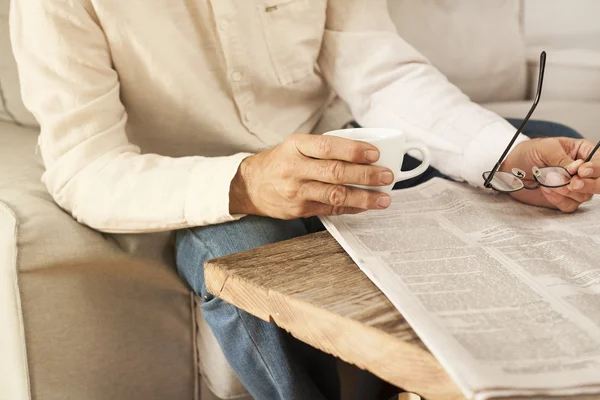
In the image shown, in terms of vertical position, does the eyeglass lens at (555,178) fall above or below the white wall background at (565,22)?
below

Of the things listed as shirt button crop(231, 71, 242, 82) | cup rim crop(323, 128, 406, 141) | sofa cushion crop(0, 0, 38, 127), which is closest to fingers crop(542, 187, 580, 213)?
cup rim crop(323, 128, 406, 141)

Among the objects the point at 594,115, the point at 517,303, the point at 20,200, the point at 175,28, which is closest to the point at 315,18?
the point at 175,28

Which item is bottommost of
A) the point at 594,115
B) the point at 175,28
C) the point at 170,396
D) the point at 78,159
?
the point at 170,396

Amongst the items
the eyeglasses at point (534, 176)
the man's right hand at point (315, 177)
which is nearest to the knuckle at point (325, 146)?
the man's right hand at point (315, 177)

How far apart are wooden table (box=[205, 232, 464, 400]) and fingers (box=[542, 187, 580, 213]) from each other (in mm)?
291

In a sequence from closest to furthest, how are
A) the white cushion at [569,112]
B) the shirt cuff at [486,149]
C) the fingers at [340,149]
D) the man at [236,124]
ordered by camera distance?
the fingers at [340,149]
the man at [236,124]
the shirt cuff at [486,149]
the white cushion at [569,112]

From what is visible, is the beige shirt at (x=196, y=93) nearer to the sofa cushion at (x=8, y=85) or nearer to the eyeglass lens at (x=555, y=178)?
the eyeglass lens at (x=555, y=178)

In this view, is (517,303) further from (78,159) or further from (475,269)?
(78,159)

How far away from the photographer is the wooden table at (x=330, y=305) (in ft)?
1.28

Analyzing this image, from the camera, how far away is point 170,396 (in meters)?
0.86

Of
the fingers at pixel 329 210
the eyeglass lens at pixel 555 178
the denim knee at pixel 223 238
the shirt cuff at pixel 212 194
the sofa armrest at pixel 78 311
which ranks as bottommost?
the sofa armrest at pixel 78 311

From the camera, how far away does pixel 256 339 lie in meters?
0.65

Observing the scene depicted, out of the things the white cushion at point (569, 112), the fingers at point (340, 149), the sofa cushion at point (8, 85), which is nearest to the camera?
the fingers at point (340, 149)

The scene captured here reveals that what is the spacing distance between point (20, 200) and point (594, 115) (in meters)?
1.34
